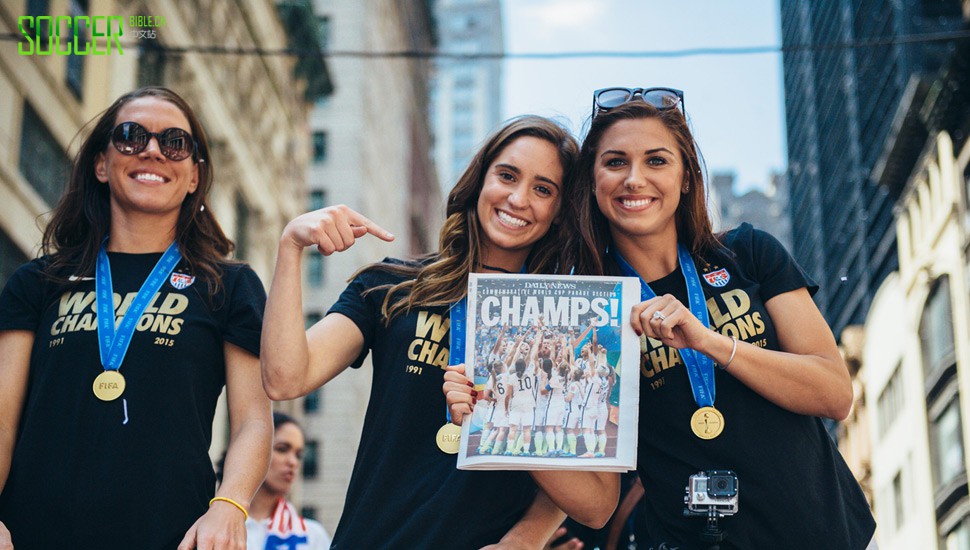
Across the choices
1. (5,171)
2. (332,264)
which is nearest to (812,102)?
(332,264)

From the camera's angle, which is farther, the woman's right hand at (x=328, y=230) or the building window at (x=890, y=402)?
the building window at (x=890, y=402)

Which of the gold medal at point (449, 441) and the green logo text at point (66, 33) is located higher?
the green logo text at point (66, 33)

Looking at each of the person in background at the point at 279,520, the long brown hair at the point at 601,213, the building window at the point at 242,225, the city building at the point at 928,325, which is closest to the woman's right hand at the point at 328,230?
the long brown hair at the point at 601,213

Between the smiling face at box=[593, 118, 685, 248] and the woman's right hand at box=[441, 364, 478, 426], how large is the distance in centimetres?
87

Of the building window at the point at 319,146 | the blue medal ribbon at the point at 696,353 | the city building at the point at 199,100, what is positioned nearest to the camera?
the blue medal ribbon at the point at 696,353

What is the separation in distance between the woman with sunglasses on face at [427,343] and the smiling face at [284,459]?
4.40 metres

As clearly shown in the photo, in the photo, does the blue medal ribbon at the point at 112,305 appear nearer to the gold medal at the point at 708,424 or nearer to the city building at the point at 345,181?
the gold medal at the point at 708,424

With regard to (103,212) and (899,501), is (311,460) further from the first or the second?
(103,212)

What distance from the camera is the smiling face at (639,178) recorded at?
14.7 ft

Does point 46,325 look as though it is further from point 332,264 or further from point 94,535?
point 332,264

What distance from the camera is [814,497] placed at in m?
4.18

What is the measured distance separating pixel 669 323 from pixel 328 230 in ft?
3.78

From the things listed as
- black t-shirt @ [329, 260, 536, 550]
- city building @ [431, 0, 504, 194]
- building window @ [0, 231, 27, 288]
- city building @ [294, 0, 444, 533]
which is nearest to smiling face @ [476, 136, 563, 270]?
black t-shirt @ [329, 260, 536, 550]

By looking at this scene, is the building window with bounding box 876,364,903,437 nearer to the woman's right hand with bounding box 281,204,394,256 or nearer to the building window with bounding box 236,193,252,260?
the building window with bounding box 236,193,252,260
